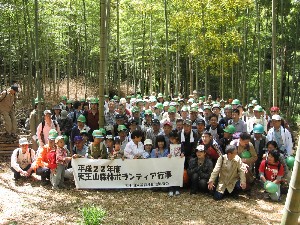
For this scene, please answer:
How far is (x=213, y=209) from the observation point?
586 centimetres

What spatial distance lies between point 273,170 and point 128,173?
2.79 meters

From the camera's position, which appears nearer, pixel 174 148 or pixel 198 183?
pixel 198 183

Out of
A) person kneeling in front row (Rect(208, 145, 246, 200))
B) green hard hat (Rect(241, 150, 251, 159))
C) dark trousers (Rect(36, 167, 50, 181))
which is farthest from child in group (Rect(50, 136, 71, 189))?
green hard hat (Rect(241, 150, 251, 159))

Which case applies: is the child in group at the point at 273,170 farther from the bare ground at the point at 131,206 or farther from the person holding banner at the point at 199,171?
the person holding banner at the point at 199,171

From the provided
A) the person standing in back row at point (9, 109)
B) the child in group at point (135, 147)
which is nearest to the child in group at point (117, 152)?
the child in group at point (135, 147)

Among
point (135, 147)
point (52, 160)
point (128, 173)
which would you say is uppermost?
point (135, 147)

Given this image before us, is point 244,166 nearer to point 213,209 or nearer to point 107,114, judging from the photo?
point 213,209

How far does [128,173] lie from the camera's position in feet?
22.1

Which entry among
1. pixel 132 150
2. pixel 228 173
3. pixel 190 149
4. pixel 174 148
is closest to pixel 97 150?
pixel 132 150

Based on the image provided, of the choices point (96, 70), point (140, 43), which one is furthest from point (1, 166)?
point (96, 70)

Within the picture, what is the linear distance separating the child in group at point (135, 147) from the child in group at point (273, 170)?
2403mm

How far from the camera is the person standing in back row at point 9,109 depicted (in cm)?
903

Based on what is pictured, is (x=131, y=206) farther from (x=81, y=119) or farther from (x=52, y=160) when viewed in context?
(x=81, y=119)

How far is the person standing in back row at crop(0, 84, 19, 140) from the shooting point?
9.03 metres
